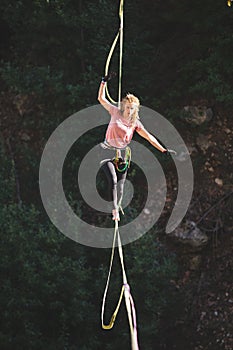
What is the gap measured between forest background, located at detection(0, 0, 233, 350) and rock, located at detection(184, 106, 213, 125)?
6 cm

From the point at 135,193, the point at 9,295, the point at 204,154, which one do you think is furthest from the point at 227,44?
the point at 9,295

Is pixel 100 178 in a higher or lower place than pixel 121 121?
higher

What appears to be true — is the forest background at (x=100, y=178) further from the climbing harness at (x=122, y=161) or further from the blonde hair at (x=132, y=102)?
the blonde hair at (x=132, y=102)

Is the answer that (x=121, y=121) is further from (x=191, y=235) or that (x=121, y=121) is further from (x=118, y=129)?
(x=191, y=235)

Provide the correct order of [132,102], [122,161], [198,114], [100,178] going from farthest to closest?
[198,114], [100,178], [122,161], [132,102]

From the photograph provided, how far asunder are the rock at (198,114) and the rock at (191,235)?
3.56ft

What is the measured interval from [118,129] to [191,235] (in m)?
3.68

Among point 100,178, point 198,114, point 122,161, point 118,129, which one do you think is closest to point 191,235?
point 100,178

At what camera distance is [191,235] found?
6.88 m

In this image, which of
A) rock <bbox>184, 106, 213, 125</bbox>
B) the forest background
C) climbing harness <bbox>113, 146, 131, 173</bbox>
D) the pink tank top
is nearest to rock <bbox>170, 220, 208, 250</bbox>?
the forest background

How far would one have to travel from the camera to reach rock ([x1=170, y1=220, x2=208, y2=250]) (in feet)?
22.5

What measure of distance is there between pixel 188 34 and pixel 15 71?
1972mm

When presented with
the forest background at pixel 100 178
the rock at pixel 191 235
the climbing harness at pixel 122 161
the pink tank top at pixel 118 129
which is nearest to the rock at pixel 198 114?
the forest background at pixel 100 178

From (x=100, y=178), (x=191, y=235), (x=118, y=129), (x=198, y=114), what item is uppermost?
(x=198, y=114)
